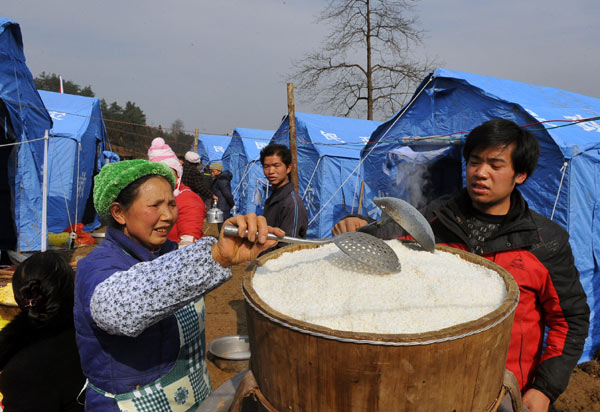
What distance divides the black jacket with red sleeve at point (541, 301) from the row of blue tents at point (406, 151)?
7.48 feet

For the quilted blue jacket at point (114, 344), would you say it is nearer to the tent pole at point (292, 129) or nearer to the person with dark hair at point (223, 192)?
the tent pole at point (292, 129)

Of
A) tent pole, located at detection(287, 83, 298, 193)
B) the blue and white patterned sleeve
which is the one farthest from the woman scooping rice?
tent pole, located at detection(287, 83, 298, 193)

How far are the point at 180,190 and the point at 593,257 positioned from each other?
4894 mm

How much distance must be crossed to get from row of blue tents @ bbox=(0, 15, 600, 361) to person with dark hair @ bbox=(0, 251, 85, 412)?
4.59 metres

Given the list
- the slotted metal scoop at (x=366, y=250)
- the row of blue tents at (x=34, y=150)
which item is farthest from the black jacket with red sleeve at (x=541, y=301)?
the row of blue tents at (x=34, y=150)

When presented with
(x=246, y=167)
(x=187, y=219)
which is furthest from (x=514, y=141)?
(x=246, y=167)

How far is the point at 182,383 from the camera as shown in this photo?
162cm

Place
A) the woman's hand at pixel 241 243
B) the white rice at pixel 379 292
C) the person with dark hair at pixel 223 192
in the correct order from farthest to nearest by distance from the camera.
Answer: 1. the person with dark hair at pixel 223 192
2. the woman's hand at pixel 241 243
3. the white rice at pixel 379 292

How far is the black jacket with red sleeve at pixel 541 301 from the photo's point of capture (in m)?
1.65

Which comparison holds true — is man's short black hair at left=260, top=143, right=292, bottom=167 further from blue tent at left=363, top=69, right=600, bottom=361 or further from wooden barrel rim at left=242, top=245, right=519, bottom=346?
wooden barrel rim at left=242, top=245, right=519, bottom=346

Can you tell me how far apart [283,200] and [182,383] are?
246 centimetres

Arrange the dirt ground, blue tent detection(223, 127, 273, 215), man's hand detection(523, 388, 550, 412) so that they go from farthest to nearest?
1. blue tent detection(223, 127, 273, 215)
2. the dirt ground
3. man's hand detection(523, 388, 550, 412)

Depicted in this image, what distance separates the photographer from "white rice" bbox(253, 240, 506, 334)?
96 centimetres

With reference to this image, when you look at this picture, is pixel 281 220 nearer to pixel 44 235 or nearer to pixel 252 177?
pixel 44 235
